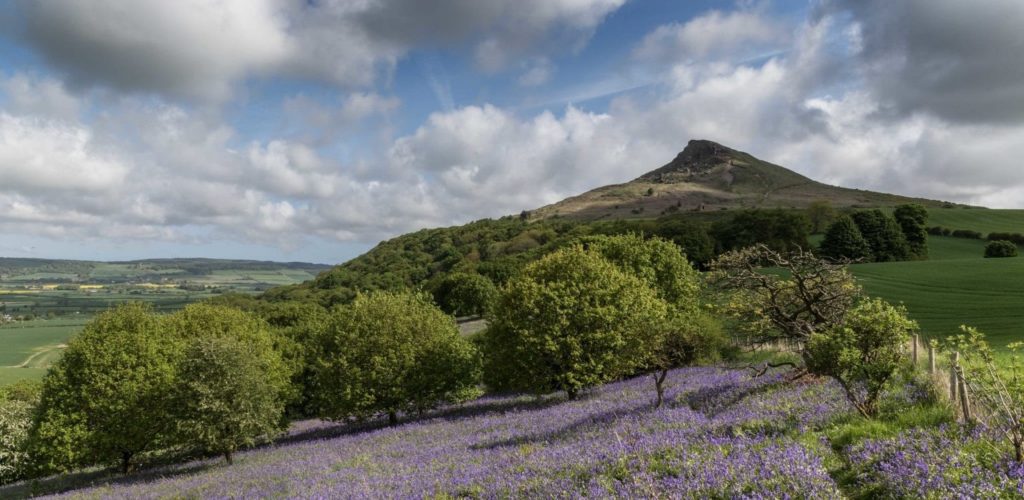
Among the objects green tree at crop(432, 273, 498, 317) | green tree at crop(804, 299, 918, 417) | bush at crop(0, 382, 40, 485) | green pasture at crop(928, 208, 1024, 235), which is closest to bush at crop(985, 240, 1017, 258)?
green pasture at crop(928, 208, 1024, 235)

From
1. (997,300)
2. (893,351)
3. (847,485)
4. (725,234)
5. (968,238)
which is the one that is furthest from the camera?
(725,234)

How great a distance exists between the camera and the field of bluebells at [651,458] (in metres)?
8.47

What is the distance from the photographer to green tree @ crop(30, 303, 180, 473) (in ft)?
87.9

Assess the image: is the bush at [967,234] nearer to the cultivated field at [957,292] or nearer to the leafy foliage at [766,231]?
the leafy foliage at [766,231]

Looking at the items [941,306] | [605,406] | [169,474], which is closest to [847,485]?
[605,406]

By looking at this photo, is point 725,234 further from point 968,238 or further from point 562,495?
point 562,495

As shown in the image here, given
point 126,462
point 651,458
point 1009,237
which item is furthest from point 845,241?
point 126,462

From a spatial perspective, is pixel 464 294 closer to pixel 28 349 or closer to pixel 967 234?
pixel 967 234

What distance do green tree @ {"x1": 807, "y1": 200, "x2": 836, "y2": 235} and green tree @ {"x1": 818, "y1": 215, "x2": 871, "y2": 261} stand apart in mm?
30113

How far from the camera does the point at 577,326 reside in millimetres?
27469

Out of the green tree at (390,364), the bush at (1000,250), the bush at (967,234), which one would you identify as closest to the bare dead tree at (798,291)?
the green tree at (390,364)

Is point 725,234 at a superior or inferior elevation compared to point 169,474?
superior

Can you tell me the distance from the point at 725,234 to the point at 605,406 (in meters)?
107

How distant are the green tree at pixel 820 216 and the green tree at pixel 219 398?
128101 millimetres
